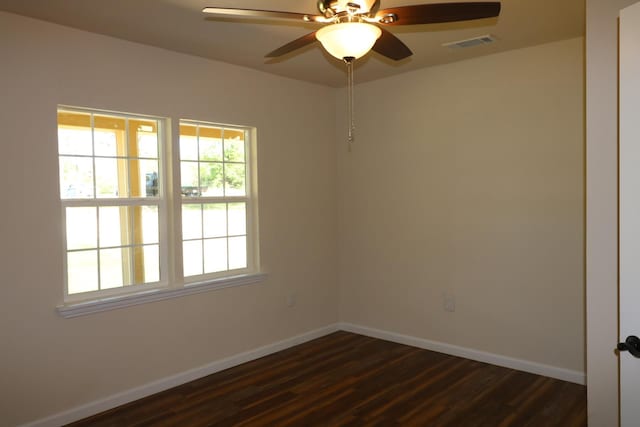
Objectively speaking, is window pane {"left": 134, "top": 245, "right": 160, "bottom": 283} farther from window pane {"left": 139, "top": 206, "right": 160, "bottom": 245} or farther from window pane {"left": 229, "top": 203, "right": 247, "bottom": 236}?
window pane {"left": 229, "top": 203, "right": 247, "bottom": 236}

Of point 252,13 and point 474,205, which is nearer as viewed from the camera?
point 252,13

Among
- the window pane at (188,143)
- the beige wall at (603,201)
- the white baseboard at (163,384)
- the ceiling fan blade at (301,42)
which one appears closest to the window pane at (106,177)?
the window pane at (188,143)

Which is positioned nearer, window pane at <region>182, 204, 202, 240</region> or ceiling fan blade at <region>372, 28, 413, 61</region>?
ceiling fan blade at <region>372, 28, 413, 61</region>

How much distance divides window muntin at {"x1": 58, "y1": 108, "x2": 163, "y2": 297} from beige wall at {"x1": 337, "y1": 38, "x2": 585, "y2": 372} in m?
2.19

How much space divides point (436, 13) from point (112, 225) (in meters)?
2.73

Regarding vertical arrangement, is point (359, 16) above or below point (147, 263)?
above

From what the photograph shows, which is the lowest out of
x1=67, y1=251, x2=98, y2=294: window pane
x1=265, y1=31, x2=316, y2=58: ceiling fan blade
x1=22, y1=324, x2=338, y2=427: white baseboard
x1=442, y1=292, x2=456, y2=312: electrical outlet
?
x1=22, y1=324, x2=338, y2=427: white baseboard

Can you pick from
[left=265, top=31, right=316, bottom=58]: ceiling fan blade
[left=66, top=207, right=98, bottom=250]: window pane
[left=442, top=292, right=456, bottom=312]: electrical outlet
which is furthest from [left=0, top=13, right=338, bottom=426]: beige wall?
[left=265, top=31, right=316, bottom=58]: ceiling fan blade

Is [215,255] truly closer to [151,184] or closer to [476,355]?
[151,184]

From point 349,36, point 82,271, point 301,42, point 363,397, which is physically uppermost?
point 301,42

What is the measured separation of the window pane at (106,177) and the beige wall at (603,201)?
3.14m

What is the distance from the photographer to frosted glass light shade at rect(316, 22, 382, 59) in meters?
2.11

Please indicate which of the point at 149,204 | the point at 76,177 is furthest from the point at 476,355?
the point at 76,177

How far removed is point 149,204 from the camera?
3.80 metres
